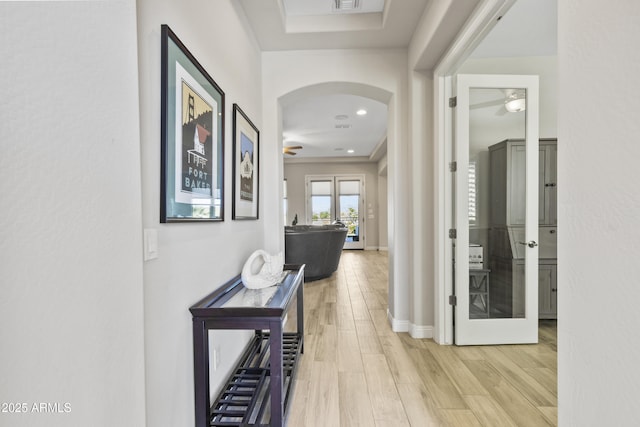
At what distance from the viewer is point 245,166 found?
7.32ft

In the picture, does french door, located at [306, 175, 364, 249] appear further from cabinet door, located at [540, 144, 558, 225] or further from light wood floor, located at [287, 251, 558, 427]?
cabinet door, located at [540, 144, 558, 225]

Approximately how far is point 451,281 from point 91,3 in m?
2.77

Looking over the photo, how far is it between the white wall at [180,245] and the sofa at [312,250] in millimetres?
2732

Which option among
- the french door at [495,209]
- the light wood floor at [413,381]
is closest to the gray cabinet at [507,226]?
the french door at [495,209]

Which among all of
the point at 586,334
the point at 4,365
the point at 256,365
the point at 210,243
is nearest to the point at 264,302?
the point at 210,243

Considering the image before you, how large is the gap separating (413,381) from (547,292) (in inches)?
78.7

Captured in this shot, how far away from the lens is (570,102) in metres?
0.96

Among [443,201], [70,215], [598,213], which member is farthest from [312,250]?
[70,215]

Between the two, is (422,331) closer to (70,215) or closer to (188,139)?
(188,139)

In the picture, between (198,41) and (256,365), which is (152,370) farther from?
(198,41)

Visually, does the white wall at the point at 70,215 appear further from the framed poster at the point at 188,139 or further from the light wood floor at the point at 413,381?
the light wood floor at the point at 413,381

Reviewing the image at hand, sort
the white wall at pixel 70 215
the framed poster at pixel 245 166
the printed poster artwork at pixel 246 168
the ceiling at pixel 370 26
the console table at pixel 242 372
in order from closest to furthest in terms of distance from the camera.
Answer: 1. the white wall at pixel 70 215
2. the console table at pixel 242 372
3. the framed poster at pixel 245 166
4. the printed poster artwork at pixel 246 168
5. the ceiling at pixel 370 26

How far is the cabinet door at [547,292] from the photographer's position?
2943mm

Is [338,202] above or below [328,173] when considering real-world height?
below
